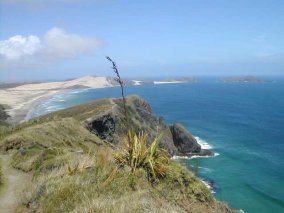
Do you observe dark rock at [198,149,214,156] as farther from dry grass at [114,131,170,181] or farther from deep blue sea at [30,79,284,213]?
dry grass at [114,131,170,181]

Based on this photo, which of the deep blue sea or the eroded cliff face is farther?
the eroded cliff face

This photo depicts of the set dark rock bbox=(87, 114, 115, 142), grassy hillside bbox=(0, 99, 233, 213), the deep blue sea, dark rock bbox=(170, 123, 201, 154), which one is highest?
grassy hillside bbox=(0, 99, 233, 213)

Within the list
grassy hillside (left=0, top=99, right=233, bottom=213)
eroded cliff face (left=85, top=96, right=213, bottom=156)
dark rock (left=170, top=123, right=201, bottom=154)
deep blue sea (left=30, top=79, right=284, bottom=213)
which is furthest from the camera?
dark rock (left=170, top=123, right=201, bottom=154)

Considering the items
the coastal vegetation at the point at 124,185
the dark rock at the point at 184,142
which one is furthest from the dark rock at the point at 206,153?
the coastal vegetation at the point at 124,185

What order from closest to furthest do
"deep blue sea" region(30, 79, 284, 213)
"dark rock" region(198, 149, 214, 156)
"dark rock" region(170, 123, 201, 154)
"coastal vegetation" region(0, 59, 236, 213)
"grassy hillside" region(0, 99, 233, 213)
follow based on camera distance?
"grassy hillside" region(0, 99, 233, 213)
"coastal vegetation" region(0, 59, 236, 213)
"deep blue sea" region(30, 79, 284, 213)
"dark rock" region(198, 149, 214, 156)
"dark rock" region(170, 123, 201, 154)

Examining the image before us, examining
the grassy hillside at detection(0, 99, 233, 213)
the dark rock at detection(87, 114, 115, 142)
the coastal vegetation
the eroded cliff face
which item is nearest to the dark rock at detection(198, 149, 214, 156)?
the eroded cliff face

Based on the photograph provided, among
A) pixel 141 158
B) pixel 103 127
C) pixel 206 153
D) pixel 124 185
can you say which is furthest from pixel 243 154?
pixel 124 185

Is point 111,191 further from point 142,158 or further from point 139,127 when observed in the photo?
point 139,127
